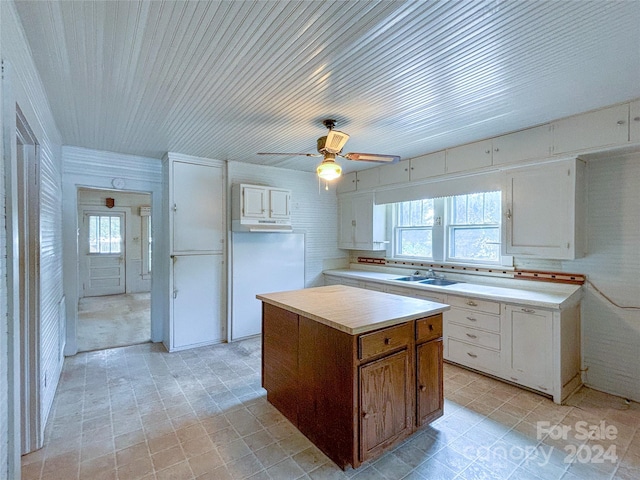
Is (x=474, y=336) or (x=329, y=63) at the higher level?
(x=329, y=63)

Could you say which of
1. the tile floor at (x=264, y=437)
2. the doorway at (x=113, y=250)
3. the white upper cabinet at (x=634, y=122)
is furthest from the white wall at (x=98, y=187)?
the white upper cabinet at (x=634, y=122)

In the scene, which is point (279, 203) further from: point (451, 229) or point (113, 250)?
point (113, 250)

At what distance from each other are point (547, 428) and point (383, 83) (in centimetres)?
281

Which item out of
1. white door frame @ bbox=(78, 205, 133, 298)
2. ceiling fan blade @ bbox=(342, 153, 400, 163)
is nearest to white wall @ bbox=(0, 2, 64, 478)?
ceiling fan blade @ bbox=(342, 153, 400, 163)

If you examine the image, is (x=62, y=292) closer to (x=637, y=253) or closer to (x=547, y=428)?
(x=547, y=428)

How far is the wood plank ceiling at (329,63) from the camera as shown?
1.52m

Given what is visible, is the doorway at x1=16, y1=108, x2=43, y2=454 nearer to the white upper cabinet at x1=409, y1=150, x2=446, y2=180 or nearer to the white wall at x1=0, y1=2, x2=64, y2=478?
the white wall at x1=0, y1=2, x2=64, y2=478

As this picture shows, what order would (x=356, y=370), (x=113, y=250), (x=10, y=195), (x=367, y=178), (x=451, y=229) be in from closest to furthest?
(x=10, y=195)
(x=356, y=370)
(x=451, y=229)
(x=367, y=178)
(x=113, y=250)

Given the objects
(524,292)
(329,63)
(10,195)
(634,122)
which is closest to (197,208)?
(10,195)

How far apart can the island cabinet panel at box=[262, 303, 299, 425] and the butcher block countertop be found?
135 mm

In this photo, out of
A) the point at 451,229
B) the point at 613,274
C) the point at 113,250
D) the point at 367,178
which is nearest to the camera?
the point at 613,274

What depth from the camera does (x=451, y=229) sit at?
4133mm

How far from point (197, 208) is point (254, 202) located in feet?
2.53

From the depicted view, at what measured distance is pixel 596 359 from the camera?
2943 millimetres
